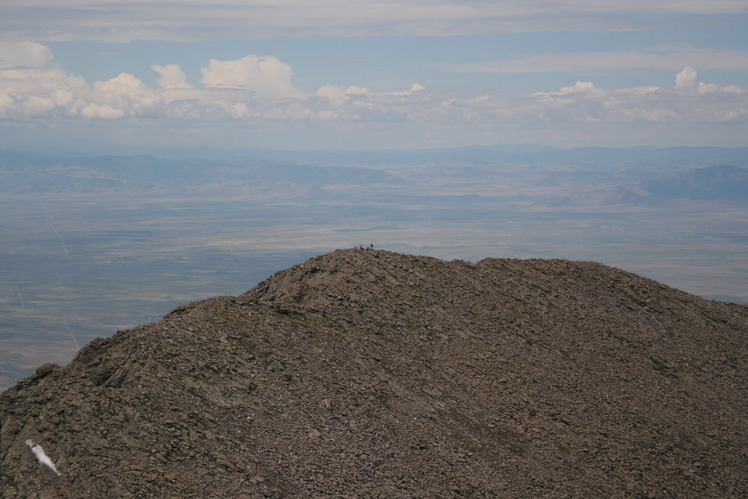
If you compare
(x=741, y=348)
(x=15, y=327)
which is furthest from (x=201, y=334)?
(x=15, y=327)

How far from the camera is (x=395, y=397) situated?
1836cm

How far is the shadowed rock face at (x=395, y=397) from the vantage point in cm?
1438

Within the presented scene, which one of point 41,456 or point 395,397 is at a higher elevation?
point 41,456

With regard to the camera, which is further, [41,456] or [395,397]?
[395,397]

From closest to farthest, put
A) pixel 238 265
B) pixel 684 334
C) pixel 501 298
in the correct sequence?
pixel 501 298 → pixel 684 334 → pixel 238 265

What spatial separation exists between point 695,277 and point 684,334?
168 metres

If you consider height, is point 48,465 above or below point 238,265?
above

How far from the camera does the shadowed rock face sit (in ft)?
47.2

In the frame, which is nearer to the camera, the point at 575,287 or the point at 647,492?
the point at 647,492

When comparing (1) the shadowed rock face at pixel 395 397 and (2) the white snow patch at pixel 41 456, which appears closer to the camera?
(2) the white snow patch at pixel 41 456

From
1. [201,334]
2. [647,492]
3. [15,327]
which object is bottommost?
[15,327]

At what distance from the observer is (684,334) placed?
2698cm

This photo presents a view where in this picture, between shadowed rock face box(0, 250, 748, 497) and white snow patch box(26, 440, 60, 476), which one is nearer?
white snow patch box(26, 440, 60, 476)

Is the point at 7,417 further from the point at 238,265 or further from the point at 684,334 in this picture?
the point at 238,265
